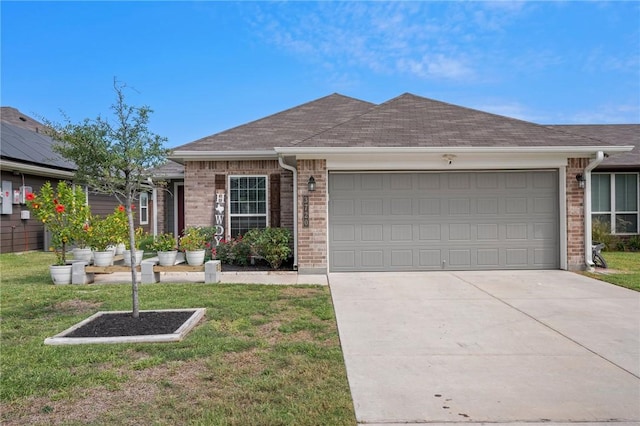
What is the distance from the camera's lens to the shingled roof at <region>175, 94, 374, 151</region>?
11.3m

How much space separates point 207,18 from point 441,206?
8.12m

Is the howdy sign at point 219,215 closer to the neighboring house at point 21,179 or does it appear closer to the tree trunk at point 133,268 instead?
the neighboring house at point 21,179

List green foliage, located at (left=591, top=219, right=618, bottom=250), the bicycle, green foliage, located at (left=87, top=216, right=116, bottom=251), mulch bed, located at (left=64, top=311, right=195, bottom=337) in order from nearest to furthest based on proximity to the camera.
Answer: mulch bed, located at (left=64, top=311, right=195, bottom=337) → green foliage, located at (left=87, top=216, right=116, bottom=251) → the bicycle → green foliage, located at (left=591, top=219, right=618, bottom=250)

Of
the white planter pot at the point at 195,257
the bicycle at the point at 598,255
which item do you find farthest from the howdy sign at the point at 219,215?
the bicycle at the point at 598,255

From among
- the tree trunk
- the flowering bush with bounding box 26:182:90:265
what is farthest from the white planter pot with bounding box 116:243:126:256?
the tree trunk

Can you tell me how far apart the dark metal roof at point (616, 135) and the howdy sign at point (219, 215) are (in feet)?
39.1

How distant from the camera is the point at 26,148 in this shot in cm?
1521

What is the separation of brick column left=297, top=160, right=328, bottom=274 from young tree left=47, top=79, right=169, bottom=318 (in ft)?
13.9

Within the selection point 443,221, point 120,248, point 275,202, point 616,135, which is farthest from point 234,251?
point 616,135

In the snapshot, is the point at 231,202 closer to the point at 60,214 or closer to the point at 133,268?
the point at 60,214

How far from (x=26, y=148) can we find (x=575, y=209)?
1749cm

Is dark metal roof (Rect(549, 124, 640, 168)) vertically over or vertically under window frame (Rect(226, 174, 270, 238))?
over

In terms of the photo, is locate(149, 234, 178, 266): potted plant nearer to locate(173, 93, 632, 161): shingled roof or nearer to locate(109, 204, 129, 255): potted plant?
locate(109, 204, 129, 255): potted plant

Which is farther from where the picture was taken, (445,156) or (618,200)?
(618,200)
